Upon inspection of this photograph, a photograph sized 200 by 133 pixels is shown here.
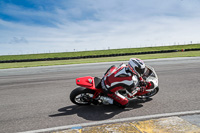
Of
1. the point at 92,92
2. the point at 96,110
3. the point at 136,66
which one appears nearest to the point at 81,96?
the point at 92,92

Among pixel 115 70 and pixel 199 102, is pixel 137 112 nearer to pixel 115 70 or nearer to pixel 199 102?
pixel 115 70

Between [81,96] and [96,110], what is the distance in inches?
25.5

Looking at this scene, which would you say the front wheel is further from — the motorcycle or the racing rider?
the racing rider

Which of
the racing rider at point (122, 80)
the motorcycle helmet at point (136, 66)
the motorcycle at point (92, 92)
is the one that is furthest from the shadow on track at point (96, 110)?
the motorcycle helmet at point (136, 66)

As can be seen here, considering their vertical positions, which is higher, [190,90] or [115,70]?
[115,70]

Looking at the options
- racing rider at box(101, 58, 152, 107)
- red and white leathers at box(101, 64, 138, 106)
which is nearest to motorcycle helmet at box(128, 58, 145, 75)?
racing rider at box(101, 58, 152, 107)

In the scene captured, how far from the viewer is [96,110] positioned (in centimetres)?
469

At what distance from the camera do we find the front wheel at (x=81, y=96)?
4668 mm

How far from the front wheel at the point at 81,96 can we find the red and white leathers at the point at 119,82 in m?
0.57

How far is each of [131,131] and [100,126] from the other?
74 cm

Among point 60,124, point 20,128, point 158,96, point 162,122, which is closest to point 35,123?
point 20,128

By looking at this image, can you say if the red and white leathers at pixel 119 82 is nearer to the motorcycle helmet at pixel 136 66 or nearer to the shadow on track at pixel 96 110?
the motorcycle helmet at pixel 136 66

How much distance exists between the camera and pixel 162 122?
11.7ft

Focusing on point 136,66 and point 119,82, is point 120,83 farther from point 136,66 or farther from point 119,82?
point 136,66
